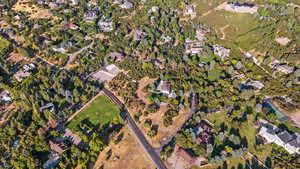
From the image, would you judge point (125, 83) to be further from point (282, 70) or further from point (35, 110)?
point (282, 70)

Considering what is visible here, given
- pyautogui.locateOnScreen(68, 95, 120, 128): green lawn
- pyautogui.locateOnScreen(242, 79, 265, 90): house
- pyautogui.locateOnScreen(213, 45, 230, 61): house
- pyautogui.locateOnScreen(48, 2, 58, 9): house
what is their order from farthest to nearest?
1. pyautogui.locateOnScreen(48, 2, 58, 9): house
2. pyautogui.locateOnScreen(213, 45, 230, 61): house
3. pyautogui.locateOnScreen(242, 79, 265, 90): house
4. pyautogui.locateOnScreen(68, 95, 120, 128): green lawn

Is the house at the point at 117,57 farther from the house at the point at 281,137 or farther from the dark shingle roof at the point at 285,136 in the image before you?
→ the dark shingle roof at the point at 285,136

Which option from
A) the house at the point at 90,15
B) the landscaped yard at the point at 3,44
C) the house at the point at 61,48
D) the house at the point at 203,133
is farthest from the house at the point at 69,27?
the house at the point at 203,133

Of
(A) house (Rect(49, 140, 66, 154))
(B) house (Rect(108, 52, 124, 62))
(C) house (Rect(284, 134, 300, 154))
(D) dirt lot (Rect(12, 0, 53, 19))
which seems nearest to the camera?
(C) house (Rect(284, 134, 300, 154))

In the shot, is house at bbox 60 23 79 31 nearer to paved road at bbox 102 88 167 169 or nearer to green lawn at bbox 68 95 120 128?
paved road at bbox 102 88 167 169

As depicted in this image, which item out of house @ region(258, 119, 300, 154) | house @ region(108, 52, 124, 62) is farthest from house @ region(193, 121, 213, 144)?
house @ region(108, 52, 124, 62)

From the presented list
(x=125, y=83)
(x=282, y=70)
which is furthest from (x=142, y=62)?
(x=282, y=70)
